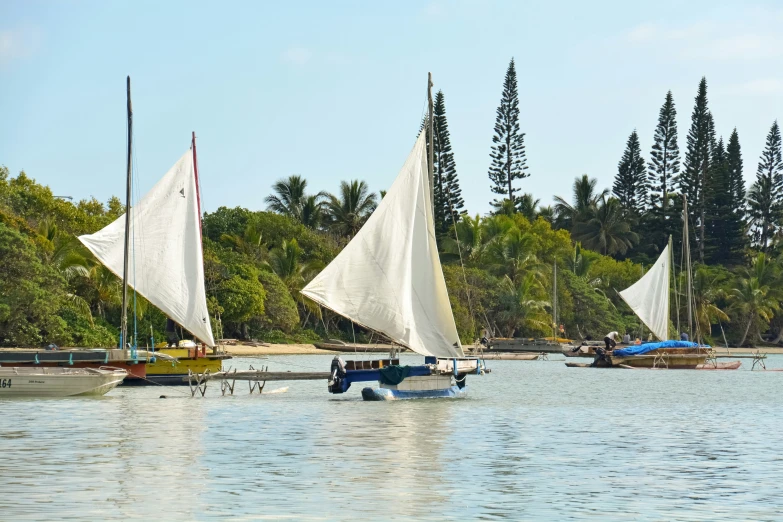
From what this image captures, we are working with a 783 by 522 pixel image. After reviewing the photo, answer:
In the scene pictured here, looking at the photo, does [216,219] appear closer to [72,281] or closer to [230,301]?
[230,301]

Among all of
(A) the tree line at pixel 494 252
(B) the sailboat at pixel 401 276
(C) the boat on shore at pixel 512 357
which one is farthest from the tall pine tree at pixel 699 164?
(B) the sailboat at pixel 401 276

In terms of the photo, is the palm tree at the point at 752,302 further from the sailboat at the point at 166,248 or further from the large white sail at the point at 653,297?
the sailboat at the point at 166,248

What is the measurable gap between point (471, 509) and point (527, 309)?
79.1 m

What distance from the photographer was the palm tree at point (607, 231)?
405ft

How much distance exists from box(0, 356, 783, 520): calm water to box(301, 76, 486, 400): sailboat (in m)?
2.45

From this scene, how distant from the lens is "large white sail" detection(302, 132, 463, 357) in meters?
36.0

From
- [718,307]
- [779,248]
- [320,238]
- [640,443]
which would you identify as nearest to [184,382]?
[640,443]

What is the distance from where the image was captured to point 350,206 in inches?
3883

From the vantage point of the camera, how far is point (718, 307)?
113250 mm

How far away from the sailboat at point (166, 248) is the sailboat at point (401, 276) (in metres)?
8.92

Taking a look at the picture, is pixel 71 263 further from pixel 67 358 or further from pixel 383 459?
pixel 383 459

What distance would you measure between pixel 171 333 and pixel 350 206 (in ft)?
173

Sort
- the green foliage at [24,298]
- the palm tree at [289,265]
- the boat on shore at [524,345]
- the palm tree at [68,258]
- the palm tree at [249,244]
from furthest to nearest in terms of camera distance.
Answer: the boat on shore at [524,345], the palm tree at [249,244], the palm tree at [289,265], the palm tree at [68,258], the green foliage at [24,298]

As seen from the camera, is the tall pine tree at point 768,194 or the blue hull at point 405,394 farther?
the tall pine tree at point 768,194
